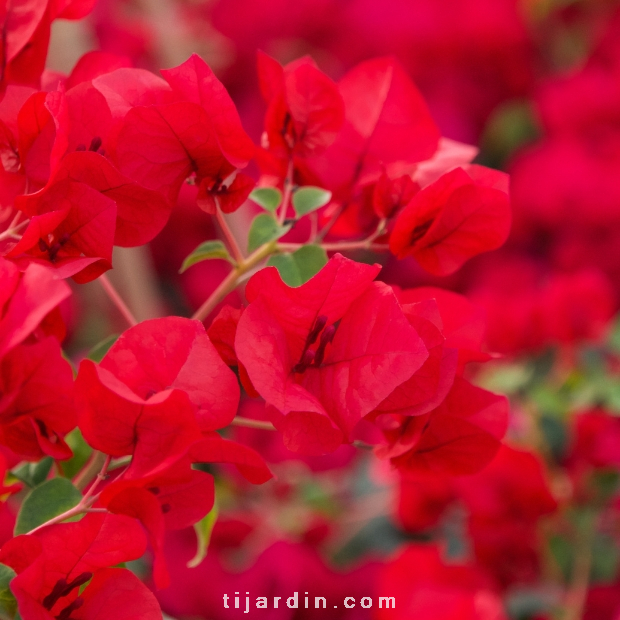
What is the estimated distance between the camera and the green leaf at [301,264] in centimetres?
39

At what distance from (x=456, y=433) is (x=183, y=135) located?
0.20 metres

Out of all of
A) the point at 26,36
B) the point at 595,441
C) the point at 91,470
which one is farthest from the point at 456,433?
the point at 595,441

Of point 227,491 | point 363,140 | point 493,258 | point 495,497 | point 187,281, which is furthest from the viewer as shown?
point 187,281

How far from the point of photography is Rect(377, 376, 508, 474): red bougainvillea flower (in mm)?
383

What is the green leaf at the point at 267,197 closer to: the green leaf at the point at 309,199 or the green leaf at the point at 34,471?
the green leaf at the point at 309,199

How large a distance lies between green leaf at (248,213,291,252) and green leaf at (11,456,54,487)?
17 cm

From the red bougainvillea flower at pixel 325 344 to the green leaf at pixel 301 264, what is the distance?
48 millimetres

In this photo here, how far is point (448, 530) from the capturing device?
42.2 inches

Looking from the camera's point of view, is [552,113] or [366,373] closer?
[366,373]

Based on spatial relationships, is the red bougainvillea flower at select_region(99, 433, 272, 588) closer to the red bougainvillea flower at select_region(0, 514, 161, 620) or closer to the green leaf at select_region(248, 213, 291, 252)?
the red bougainvillea flower at select_region(0, 514, 161, 620)

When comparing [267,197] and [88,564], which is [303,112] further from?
[88,564]

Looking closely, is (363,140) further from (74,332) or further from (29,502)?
(74,332)

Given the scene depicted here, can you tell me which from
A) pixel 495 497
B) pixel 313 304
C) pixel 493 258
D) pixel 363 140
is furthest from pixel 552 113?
pixel 313 304

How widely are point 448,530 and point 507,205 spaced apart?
2.54ft
